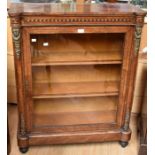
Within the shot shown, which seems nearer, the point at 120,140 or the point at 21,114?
the point at 21,114

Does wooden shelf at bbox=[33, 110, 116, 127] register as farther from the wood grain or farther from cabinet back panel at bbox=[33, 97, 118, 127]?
the wood grain

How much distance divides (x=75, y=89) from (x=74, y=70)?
129 millimetres

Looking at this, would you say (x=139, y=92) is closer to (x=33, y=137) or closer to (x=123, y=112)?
(x=123, y=112)

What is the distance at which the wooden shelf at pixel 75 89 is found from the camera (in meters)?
1.64

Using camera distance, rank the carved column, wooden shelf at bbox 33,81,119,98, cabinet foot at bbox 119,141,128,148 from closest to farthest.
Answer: the carved column → wooden shelf at bbox 33,81,119,98 → cabinet foot at bbox 119,141,128,148

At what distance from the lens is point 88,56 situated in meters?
1.60

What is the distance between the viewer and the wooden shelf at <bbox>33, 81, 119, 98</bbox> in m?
1.64

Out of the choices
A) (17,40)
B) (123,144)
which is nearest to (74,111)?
(123,144)

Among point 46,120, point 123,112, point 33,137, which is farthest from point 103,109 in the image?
point 33,137

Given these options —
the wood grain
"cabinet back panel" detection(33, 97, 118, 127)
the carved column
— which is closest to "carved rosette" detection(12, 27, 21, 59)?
the carved column

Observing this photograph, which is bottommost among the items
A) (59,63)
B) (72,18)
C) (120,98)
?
(120,98)

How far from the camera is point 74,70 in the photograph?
5.55ft

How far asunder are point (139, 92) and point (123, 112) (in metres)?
0.39

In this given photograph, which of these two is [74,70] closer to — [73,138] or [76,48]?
[76,48]
